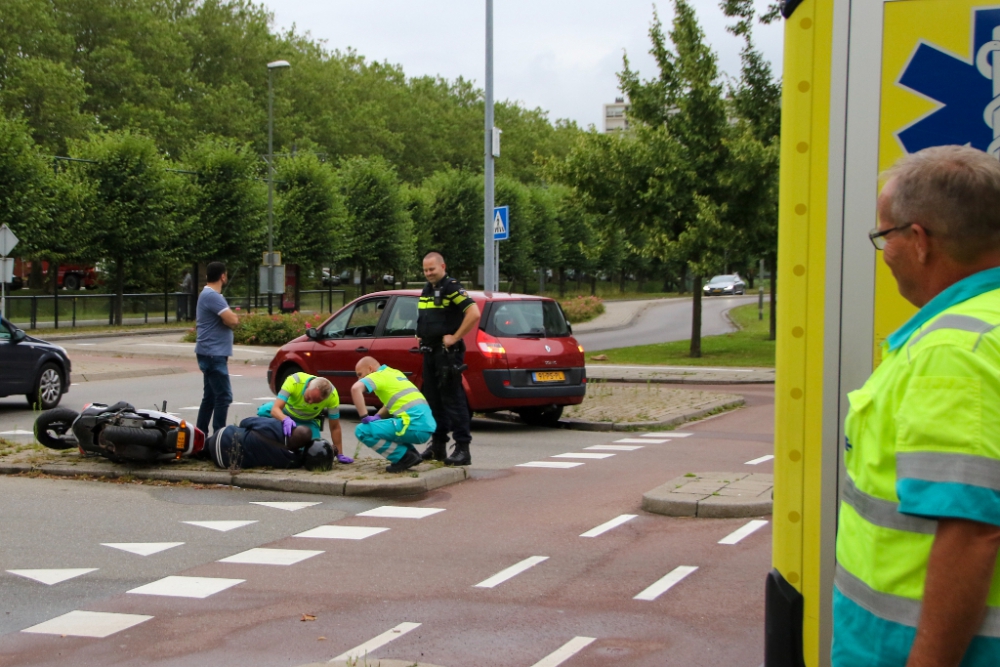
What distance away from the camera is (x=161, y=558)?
6.95m

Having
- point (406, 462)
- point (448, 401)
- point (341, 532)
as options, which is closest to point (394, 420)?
point (406, 462)

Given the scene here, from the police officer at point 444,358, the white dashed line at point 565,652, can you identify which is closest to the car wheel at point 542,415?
the police officer at point 444,358

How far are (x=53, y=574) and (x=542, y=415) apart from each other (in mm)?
8823

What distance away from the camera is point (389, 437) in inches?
380

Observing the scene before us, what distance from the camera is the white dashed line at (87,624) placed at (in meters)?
5.40

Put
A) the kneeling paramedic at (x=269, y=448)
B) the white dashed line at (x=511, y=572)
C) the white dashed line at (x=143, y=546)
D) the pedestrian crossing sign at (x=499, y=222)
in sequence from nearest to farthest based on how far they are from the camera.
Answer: the white dashed line at (x=511, y=572) < the white dashed line at (x=143, y=546) < the kneeling paramedic at (x=269, y=448) < the pedestrian crossing sign at (x=499, y=222)

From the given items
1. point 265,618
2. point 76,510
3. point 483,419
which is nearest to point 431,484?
point 76,510

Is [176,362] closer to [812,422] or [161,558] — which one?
[161,558]

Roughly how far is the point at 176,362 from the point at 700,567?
21.7m

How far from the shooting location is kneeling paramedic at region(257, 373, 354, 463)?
9.84 metres

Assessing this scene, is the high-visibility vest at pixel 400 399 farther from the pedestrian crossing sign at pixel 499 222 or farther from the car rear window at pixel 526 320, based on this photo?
the pedestrian crossing sign at pixel 499 222

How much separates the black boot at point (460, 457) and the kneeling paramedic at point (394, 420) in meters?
0.42

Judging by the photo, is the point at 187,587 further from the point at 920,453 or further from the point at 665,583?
the point at 920,453

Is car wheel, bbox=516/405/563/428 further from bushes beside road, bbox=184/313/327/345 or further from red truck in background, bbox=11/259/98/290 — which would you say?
red truck in background, bbox=11/259/98/290
